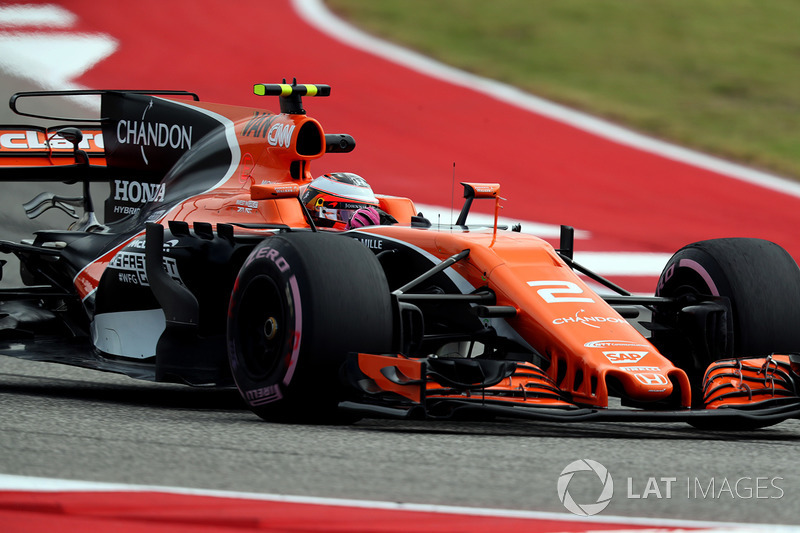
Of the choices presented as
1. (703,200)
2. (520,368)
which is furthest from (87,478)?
(703,200)

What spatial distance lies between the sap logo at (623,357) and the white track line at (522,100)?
30.7 ft

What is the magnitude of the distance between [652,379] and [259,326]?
1851 mm

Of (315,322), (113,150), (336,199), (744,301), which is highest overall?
(113,150)

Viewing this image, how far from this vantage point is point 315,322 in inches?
215

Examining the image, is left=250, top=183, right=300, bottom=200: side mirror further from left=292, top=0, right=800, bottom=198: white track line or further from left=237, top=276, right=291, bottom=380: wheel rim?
left=292, top=0, right=800, bottom=198: white track line

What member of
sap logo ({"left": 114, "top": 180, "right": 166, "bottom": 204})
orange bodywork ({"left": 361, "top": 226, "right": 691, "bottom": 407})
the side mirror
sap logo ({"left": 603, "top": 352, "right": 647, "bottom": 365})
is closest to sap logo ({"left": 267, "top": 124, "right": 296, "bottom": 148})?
the side mirror

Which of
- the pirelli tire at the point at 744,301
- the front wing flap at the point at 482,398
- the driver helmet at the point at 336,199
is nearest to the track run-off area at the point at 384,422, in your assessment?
the front wing flap at the point at 482,398

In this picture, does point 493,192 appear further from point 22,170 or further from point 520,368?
point 22,170

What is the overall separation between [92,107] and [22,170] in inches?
239

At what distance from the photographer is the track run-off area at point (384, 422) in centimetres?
385

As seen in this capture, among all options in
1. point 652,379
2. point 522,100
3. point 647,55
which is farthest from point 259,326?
point 647,55

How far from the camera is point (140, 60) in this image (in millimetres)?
16547

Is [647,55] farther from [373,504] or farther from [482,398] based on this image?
[373,504]

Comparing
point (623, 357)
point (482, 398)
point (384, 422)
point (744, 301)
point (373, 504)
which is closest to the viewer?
point (373, 504)
